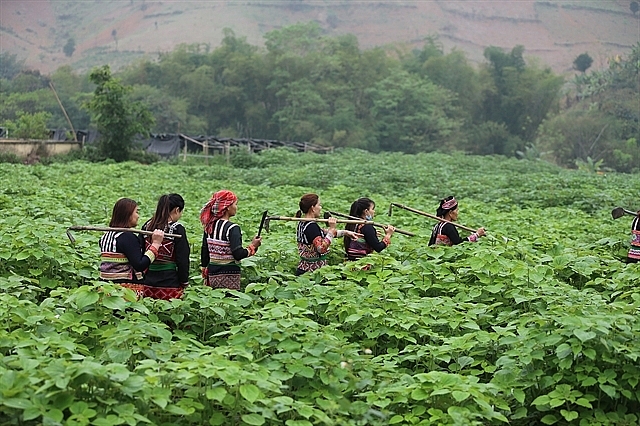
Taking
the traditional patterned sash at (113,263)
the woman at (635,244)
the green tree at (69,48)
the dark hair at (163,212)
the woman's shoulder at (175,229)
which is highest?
the green tree at (69,48)

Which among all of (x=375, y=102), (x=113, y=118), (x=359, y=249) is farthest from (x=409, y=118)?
(x=359, y=249)

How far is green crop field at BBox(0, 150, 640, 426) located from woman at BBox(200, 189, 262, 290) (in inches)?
12.8

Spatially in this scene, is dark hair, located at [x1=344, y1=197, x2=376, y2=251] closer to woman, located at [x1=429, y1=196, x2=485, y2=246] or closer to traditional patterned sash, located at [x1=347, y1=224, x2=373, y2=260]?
Result: traditional patterned sash, located at [x1=347, y1=224, x2=373, y2=260]

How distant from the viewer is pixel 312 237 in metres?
8.15

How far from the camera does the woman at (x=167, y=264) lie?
6.92 m

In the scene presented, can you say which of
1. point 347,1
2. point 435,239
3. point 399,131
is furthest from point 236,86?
point 347,1

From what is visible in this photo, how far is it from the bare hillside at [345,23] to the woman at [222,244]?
11939 cm

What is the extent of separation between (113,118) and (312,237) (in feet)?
91.3

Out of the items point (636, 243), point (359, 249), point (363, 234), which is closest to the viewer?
point (363, 234)

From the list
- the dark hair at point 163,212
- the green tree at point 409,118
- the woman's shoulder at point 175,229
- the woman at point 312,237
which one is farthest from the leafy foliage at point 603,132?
the woman's shoulder at point 175,229

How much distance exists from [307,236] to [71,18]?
476 ft

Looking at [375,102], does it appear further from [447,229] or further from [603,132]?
[447,229]

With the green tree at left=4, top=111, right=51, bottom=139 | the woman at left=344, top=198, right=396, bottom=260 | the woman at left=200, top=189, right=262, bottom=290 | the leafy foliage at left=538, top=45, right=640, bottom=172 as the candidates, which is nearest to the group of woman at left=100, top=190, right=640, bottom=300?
the woman at left=200, top=189, right=262, bottom=290

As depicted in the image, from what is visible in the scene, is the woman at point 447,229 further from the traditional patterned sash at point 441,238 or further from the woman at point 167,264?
the woman at point 167,264
